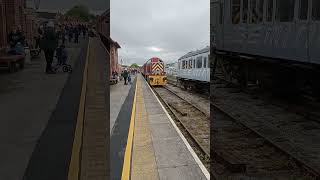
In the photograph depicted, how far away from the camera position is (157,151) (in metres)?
5.58

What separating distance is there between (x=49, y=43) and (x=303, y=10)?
6.28 metres

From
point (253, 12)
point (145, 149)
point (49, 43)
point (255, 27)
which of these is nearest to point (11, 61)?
point (49, 43)

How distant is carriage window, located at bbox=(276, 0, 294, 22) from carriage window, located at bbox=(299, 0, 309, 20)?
29 centimetres

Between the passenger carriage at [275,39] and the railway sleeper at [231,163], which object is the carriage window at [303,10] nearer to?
the passenger carriage at [275,39]

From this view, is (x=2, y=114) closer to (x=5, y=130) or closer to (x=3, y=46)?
(x=5, y=130)

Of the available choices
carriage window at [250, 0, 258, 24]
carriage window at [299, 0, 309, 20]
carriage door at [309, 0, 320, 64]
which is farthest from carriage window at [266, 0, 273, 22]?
carriage door at [309, 0, 320, 64]

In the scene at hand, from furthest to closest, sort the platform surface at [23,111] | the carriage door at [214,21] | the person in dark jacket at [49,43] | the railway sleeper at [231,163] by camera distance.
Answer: the railway sleeper at [231,163] < the carriage door at [214,21] < the person in dark jacket at [49,43] < the platform surface at [23,111]

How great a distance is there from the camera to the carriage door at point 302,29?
743cm

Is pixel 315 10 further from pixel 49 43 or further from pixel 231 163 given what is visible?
pixel 49 43

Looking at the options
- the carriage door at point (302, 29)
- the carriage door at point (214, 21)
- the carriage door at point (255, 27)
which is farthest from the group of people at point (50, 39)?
the carriage door at point (255, 27)

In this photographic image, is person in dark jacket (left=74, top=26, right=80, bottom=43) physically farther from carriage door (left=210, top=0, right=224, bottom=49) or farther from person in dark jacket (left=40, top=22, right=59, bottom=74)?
carriage door (left=210, top=0, right=224, bottom=49)

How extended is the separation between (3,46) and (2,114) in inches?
16.6

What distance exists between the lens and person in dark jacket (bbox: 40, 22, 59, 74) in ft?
7.82

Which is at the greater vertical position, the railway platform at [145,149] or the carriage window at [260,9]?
the carriage window at [260,9]
